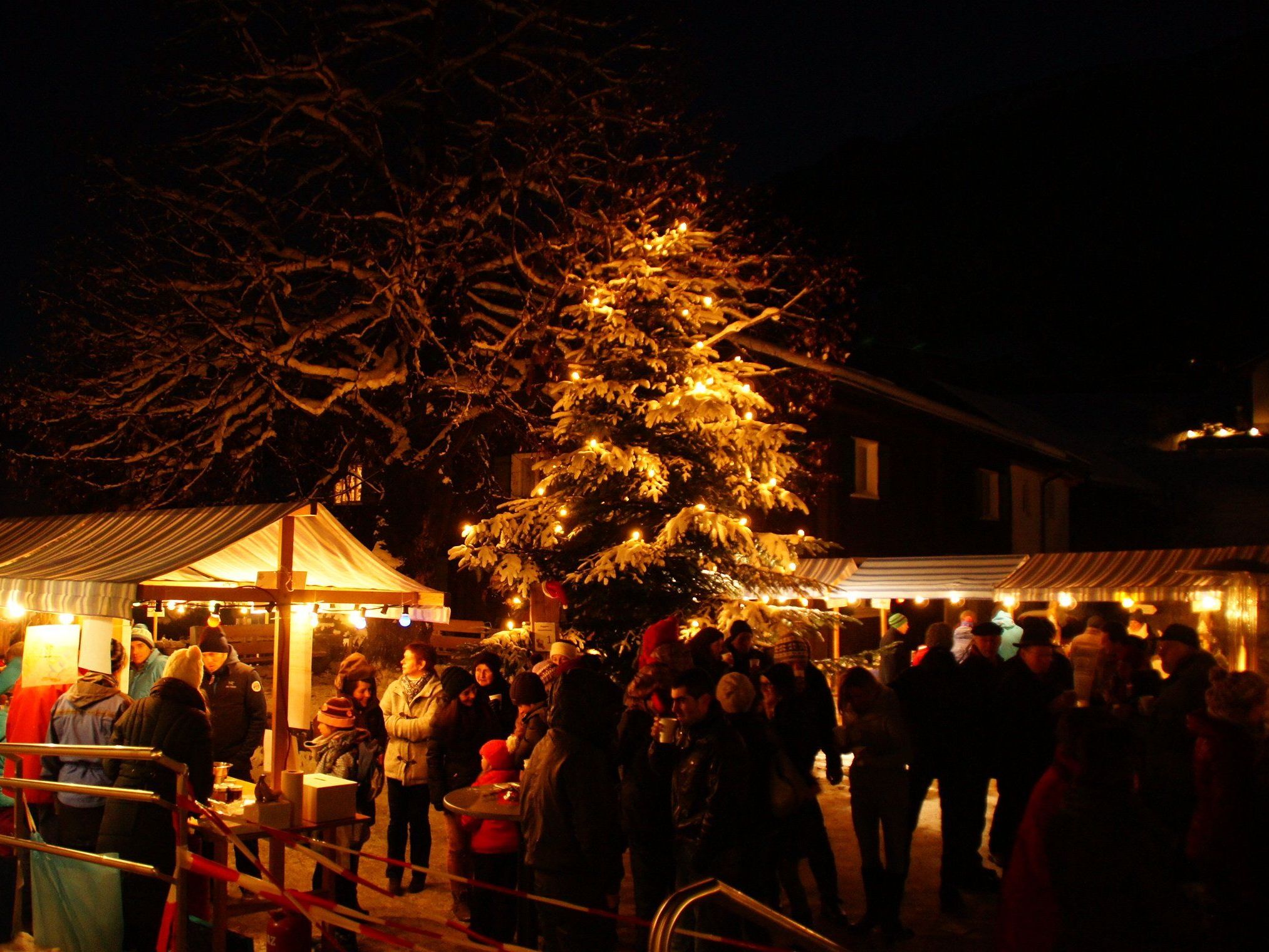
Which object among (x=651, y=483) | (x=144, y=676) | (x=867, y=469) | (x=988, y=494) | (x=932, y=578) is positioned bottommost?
(x=144, y=676)

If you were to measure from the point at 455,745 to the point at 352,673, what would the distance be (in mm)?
963

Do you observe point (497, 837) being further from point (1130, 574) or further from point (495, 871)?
point (1130, 574)

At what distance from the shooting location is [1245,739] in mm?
5535

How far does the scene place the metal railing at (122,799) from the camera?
5.47m

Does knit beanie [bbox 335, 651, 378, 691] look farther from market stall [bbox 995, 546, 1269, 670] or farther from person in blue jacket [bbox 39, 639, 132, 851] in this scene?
market stall [bbox 995, 546, 1269, 670]

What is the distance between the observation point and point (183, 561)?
797 centimetres

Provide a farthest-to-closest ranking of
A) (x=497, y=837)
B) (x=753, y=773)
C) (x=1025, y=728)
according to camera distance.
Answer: (x=1025, y=728)
(x=497, y=837)
(x=753, y=773)

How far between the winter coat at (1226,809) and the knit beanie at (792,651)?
3.67 metres

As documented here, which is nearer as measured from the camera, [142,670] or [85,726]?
[85,726]

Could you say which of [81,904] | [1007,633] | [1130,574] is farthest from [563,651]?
[1130,574]

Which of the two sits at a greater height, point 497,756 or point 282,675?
point 282,675

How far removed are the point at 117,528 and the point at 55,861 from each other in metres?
3.78

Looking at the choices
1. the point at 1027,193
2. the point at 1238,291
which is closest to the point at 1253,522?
the point at 1238,291

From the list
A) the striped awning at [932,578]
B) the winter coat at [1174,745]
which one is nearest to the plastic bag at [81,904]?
the winter coat at [1174,745]
